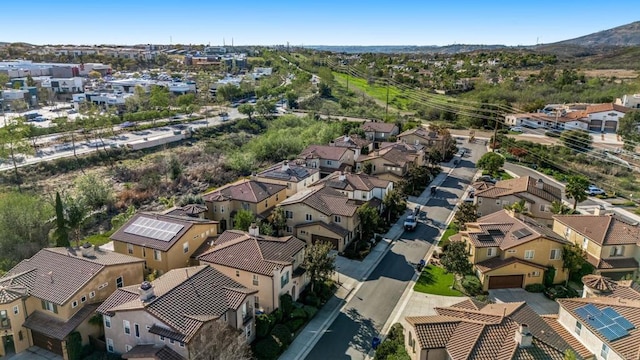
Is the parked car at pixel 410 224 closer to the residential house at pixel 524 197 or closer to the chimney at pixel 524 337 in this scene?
the residential house at pixel 524 197

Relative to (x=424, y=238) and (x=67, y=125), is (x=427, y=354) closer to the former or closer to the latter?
(x=424, y=238)

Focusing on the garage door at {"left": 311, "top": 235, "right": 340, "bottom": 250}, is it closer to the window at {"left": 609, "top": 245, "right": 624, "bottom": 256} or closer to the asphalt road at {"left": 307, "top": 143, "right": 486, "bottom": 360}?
the asphalt road at {"left": 307, "top": 143, "right": 486, "bottom": 360}

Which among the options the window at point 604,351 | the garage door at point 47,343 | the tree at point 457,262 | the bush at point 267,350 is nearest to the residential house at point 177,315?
the bush at point 267,350

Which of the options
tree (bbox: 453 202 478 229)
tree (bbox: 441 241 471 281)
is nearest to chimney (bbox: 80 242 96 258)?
tree (bbox: 441 241 471 281)

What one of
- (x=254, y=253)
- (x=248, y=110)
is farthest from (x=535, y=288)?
(x=248, y=110)

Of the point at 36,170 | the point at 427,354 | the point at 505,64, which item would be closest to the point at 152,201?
the point at 36,170
